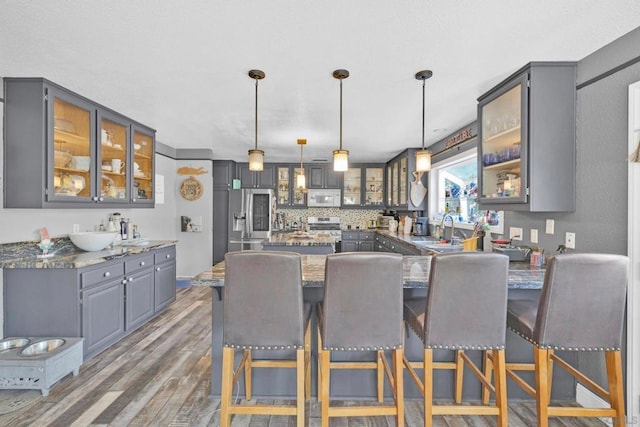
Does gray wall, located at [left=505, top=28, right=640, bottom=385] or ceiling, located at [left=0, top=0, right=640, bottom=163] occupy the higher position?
ceiling, located at [left=0, top=0, right=640, bottom=163]

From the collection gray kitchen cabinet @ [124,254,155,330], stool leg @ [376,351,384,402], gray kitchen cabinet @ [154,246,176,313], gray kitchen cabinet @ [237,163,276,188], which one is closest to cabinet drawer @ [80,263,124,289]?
gray kitchen cabinet @ [124,254,155,330]

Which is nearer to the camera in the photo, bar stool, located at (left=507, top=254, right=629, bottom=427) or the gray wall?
bar stool, located at (left=507, top=254, right=629, bottom=427)

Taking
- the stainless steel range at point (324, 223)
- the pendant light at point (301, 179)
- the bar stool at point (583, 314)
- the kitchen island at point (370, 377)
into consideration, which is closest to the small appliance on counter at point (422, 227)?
the stainless steel range at point (324, 223)

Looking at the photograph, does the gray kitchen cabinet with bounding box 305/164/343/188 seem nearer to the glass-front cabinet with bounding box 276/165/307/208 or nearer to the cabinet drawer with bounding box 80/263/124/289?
the glass-front cabinet with bounding box 276/165/307/208

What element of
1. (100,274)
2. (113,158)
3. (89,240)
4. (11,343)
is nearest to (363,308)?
(100,274)

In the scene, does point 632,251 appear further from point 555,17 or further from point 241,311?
point 241,311

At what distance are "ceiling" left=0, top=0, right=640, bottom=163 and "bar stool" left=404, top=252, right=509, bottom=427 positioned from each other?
4.12 feet

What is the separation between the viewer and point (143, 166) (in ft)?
13.2

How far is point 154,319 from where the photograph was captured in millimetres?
3684

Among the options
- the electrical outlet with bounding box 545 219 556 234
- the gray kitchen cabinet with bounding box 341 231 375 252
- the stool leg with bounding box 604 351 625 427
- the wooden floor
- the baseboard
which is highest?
the electrical outlet with bounding box 545 219 556 234

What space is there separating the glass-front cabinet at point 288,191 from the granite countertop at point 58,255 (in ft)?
10.8

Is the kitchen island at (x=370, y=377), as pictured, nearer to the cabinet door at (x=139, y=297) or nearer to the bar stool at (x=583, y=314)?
the bar stool at (x=583, y=314)

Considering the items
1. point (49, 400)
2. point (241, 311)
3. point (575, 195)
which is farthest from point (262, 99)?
point (49, 400)

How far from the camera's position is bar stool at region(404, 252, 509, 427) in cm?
157
